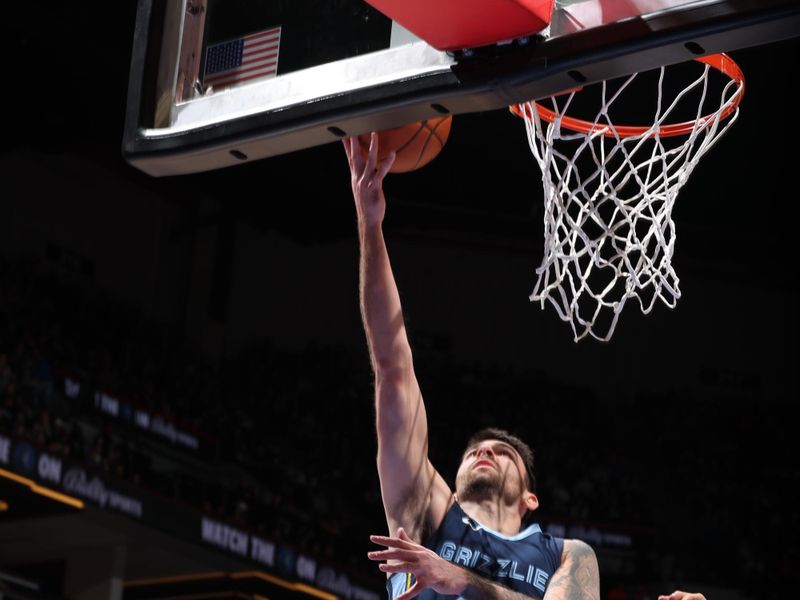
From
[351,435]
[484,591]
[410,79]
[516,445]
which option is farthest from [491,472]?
[351,435]

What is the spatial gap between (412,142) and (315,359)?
1228 cm

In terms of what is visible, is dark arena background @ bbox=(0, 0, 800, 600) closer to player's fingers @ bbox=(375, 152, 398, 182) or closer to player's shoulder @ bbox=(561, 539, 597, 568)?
player's shoulder @ bbox=(561, 539, 597, 568)

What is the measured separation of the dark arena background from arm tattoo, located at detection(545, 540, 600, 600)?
600cm

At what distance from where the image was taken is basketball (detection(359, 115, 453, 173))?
281cm

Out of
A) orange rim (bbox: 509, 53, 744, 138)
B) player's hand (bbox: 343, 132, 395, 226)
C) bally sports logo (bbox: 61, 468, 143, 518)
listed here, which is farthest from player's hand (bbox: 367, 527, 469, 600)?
bally sports logo (bbox: 61, 468, 143, 518)

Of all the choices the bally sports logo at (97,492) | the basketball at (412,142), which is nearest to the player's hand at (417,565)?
the basketball at (412,142)

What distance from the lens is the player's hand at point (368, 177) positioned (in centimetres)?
280

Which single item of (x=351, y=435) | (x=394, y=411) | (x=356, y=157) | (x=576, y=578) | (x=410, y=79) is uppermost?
(x=351, y=435)

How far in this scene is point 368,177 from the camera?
2.85 metres

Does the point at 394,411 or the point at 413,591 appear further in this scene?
the point at 394,411

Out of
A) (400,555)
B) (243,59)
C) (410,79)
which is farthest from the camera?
(243,59)

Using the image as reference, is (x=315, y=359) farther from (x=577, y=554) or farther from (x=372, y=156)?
(x=372, y=156)

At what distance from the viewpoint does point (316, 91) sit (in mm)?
2510

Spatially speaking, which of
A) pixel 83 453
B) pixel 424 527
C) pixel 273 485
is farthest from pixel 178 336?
pixel 424 527
